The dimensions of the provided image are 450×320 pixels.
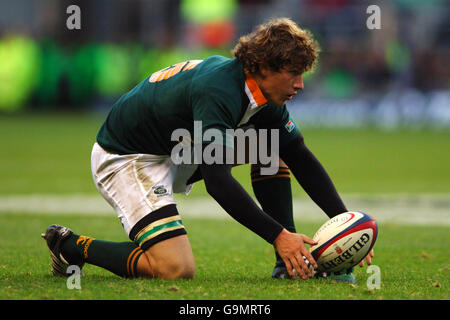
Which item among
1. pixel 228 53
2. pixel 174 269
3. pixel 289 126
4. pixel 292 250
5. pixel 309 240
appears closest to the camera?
pixel 292 250

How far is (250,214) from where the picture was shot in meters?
4.95

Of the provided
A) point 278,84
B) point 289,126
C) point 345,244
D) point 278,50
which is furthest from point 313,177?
point 278,50

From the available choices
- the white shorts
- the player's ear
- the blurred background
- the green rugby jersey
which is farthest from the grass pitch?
the blurred background

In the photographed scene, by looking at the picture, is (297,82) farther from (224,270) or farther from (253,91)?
(224,270)

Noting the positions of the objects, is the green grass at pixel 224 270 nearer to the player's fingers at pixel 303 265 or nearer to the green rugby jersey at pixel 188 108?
the player's fingers at pixel 303 265

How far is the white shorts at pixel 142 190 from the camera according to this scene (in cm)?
541

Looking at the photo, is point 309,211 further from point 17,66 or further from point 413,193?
point 17,66

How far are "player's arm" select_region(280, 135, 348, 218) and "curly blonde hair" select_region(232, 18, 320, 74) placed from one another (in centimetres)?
85

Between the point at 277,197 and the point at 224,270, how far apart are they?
27.5 inches

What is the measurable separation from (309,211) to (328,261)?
4.30 metres

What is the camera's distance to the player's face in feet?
16.8

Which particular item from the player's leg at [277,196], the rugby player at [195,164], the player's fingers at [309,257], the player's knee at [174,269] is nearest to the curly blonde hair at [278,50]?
the rugby player at [195,164]

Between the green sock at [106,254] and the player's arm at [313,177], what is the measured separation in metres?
1.33

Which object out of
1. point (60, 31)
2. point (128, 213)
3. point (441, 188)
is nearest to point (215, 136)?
point (128, 213)
